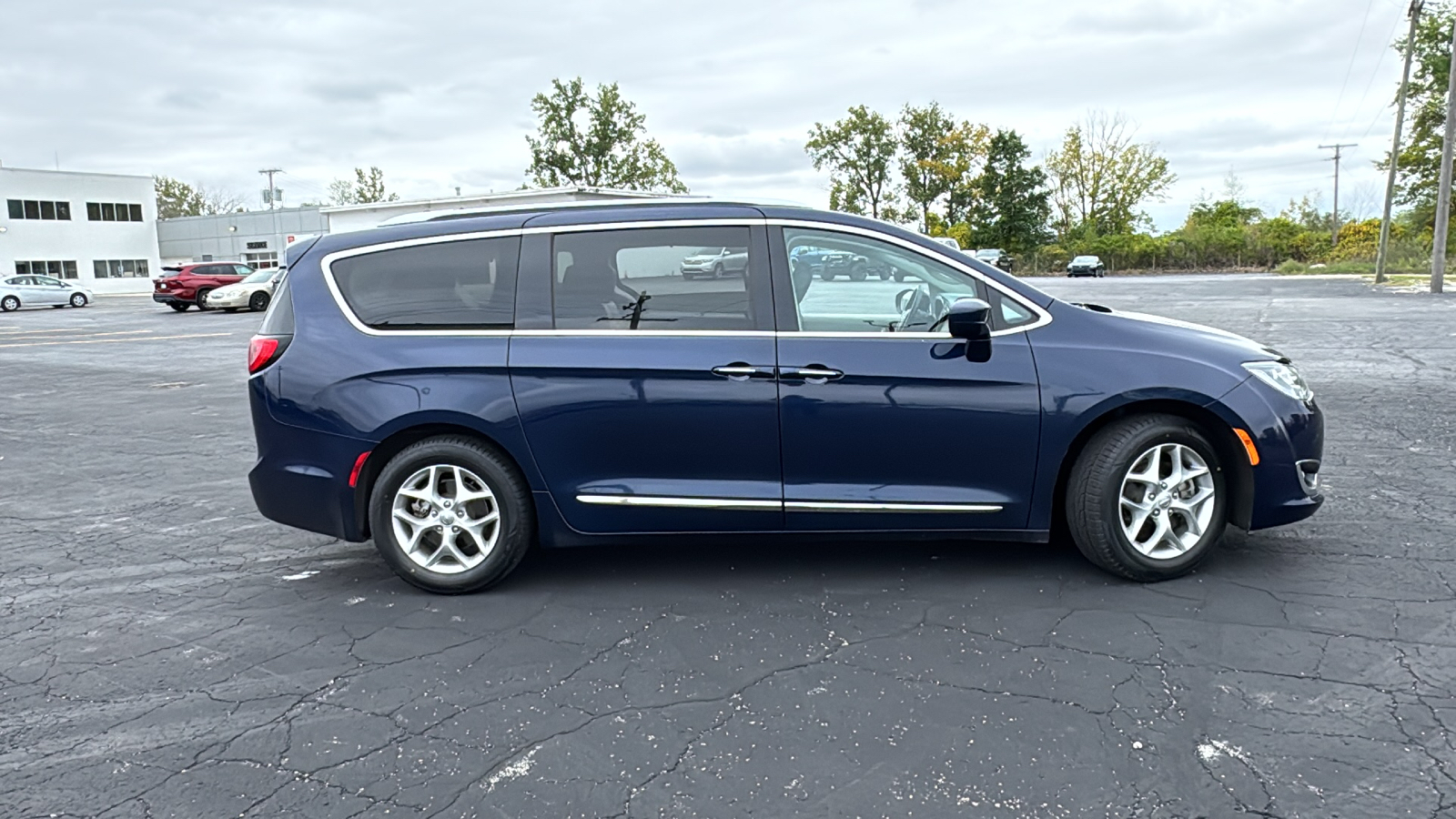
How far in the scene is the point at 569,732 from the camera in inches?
133

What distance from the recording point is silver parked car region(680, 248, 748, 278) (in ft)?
15.1

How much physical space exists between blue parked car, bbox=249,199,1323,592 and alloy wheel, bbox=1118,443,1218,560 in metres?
0.01

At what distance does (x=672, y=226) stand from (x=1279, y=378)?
2.80 m

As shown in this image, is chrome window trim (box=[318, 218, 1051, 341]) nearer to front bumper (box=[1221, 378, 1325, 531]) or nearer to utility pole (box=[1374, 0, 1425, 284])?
front bumper (box=[1221, 378, 1325, 531])

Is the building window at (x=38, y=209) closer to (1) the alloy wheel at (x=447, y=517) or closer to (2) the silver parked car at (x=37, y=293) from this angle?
(2) the silver parked car at (x=37, y=293)

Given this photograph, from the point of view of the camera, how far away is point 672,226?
4.68 meters

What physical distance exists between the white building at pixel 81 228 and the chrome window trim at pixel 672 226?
6956 centimetres

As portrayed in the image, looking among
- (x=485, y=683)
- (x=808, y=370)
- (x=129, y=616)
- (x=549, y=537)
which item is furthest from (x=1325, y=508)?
(x=129, y=616)

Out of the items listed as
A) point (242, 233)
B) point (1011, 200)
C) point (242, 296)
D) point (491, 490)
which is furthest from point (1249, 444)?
point (242, 233)

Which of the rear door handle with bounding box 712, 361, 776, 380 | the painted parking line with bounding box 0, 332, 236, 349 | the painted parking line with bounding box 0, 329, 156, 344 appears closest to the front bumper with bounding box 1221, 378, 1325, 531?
the rear door handle with bounding box 712, 361, 776, 380

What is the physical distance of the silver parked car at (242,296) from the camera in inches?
1326

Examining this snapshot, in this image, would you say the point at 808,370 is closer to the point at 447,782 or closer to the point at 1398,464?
the point at 447,782

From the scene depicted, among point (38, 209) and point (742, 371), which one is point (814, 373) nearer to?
point (742, 371)

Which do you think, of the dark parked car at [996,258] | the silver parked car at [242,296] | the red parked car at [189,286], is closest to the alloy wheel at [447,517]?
the silver parked car at [242,296]
